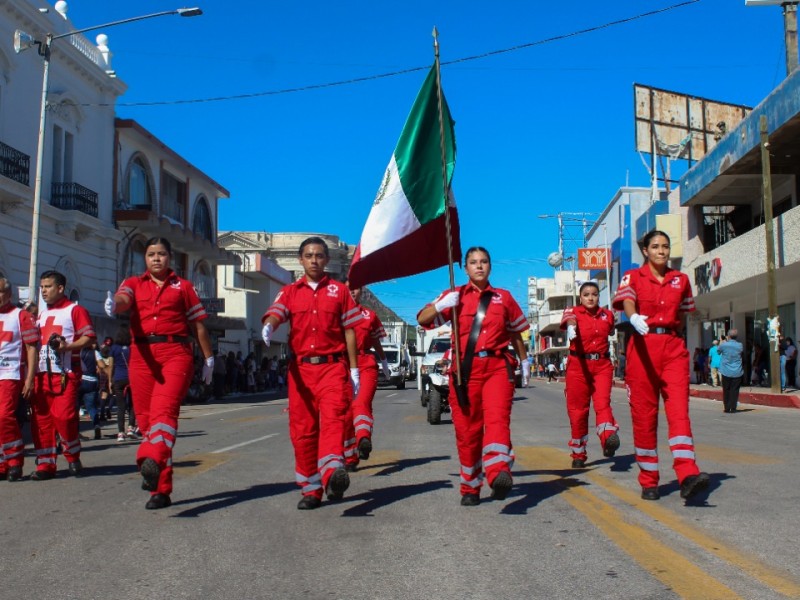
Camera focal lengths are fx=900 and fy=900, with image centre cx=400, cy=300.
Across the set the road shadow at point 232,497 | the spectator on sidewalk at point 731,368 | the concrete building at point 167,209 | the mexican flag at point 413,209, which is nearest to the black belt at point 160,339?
the road shadow at point 232,497

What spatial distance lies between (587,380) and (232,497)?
12.3 ft

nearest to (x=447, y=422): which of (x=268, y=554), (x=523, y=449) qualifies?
(x=523, y=449)

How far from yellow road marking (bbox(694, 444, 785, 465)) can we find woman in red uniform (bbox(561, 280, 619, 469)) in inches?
48.5

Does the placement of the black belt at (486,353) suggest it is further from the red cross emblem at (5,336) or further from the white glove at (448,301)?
the red cross emblem at (5,336)

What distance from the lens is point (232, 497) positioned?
7.11m

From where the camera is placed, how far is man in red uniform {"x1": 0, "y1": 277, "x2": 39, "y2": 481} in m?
8.39

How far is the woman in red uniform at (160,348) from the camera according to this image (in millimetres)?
6500

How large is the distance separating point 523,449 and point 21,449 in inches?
218

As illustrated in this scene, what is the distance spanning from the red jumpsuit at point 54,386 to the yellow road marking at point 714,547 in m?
4.98

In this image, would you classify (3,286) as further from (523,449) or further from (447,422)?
(447,422)

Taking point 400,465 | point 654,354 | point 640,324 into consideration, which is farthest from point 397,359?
point 640,324

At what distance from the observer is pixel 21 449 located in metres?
8.61

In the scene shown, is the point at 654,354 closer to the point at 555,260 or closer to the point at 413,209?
the point at 413,209

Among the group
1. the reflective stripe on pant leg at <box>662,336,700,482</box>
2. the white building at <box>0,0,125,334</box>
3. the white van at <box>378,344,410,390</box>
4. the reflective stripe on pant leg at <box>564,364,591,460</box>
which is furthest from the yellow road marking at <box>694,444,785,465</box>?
the white van at <box>378,344,410,390</box>
